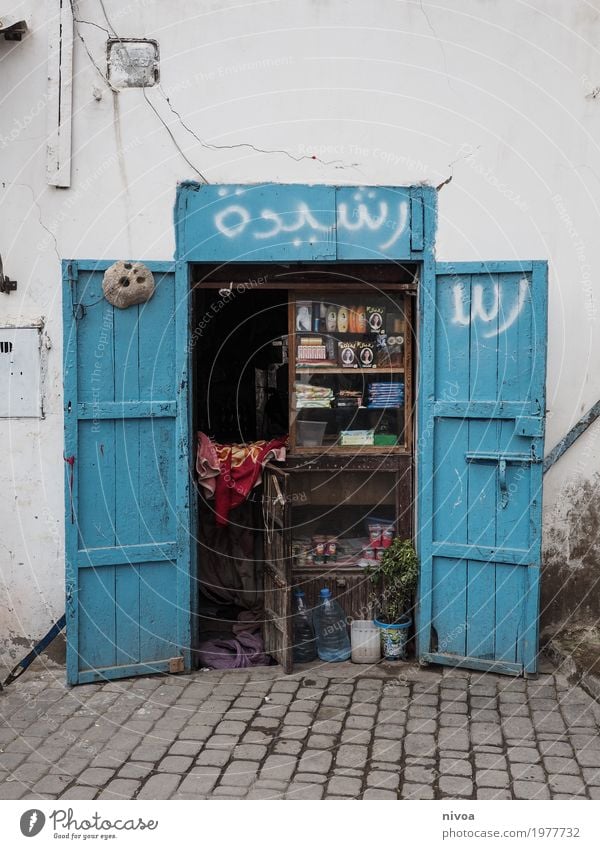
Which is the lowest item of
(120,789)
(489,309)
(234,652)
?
(120,789)

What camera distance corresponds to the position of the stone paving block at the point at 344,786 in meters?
4.25

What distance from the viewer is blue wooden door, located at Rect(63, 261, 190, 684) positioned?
5.64m

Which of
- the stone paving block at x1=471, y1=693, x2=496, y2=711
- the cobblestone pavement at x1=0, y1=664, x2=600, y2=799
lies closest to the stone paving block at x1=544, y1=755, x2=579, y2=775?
the cobblestone pavement at x1=0, y1=664, x2=600, y2=799

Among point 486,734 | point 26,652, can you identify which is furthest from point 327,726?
point 26,652

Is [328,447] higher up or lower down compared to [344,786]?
higher up

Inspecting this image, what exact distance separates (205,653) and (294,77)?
3.70 m

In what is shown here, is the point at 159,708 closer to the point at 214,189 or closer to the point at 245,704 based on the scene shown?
the point at 245,704

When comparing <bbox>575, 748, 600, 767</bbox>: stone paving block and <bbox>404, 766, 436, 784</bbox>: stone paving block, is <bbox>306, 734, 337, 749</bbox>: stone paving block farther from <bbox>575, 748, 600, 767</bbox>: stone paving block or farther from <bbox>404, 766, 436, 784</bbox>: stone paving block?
<bbox>575, 748, 600, 767</bbox>: stone paving block

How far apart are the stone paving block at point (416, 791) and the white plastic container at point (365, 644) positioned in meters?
1.65

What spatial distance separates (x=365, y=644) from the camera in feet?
19.7

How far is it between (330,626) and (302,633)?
Result: 0.20m

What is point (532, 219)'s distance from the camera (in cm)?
577

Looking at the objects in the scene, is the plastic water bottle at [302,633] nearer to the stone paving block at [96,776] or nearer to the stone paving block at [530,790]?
the stone paving block at [96,776]

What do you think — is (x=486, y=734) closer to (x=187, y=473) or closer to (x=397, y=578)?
(x=397, y=578)
